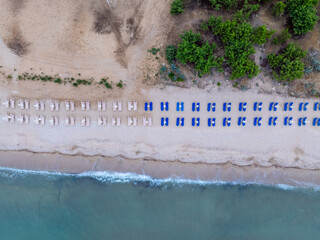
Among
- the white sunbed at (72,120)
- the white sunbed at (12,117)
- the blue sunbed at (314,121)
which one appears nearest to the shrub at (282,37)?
the blue sunbed at (314,121)

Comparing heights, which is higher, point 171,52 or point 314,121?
point 171,52

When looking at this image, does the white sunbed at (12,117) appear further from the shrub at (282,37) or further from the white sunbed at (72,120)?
the shrub at (282,37)

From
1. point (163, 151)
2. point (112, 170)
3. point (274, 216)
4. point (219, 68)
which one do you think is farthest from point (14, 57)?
point (274, 216)

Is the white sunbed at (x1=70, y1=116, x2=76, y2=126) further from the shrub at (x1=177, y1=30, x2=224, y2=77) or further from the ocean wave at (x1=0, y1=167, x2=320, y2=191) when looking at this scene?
the shrub at (x1=177, y1=30, x2=224, y2=77)

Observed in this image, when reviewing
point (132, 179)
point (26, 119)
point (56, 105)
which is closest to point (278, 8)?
point (132, 179)

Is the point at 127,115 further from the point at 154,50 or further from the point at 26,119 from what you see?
the point at 26,119

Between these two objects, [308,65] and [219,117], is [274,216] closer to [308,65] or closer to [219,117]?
[219,117]

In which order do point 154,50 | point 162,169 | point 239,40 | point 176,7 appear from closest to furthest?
1. point 239,40
2. point 176,7
3. point 154,50
4. point 162,169
